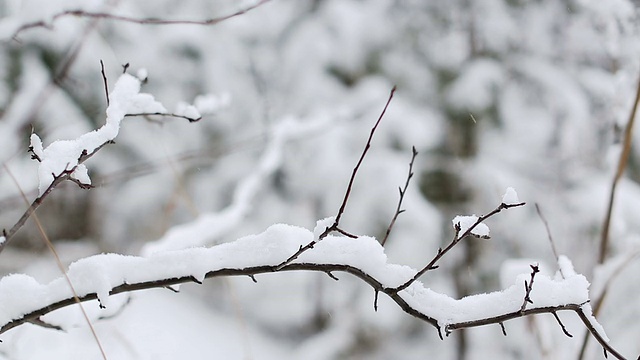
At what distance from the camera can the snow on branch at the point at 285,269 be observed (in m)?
0.63

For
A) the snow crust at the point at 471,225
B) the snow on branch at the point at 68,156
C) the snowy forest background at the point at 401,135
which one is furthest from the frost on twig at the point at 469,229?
the snowy forest background at the point at 401,135

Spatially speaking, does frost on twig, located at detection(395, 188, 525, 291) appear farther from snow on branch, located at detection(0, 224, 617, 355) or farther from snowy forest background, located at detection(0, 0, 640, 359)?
snowy forest background, located at detection(0, 0, 640, 359)

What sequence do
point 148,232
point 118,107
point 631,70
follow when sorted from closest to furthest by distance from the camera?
point 118,107
point 631,70
point 148,232

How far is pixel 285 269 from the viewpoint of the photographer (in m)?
0.65

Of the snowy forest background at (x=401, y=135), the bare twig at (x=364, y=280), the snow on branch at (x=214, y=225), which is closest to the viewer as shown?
the bare twig at (x=364, y=280)

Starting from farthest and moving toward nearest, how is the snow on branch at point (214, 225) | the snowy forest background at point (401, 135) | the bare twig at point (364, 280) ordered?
the snowy forest background at point (401, 135)
the snow on branch at point (214, 225)
the bare twig at point (364, 280)

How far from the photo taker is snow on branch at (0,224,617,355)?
0.63 meters

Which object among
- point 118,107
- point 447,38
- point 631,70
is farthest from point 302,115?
point 118,107

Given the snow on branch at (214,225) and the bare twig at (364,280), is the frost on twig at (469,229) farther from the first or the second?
the snow on branch at (214,225)

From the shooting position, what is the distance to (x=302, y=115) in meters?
4.16

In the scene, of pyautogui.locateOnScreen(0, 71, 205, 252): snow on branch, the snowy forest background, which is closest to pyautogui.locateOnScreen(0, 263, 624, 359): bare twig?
pyautogui.locateOnScreen(0, 71, 205, 252): snow on branch

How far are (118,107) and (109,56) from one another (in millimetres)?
3448

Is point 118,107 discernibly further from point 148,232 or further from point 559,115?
point 148,232

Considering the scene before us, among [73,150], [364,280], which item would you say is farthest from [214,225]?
[364,280]
